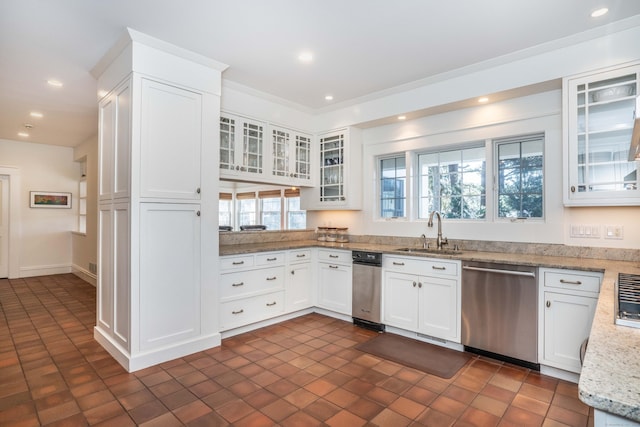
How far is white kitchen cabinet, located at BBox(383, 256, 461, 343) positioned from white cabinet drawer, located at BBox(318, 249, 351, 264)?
19.5 inches

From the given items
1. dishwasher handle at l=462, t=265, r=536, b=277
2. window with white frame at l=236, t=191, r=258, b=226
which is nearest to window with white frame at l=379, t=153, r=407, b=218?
dishwasher handle at l=462, t=265, r=536, b=277

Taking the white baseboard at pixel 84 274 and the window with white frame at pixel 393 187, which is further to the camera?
the white baseboard at pixel 84 274

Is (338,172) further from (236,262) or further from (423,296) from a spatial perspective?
(423,296)

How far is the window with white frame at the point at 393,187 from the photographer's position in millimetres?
4262

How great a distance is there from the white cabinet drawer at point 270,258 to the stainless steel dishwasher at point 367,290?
82 centimetres

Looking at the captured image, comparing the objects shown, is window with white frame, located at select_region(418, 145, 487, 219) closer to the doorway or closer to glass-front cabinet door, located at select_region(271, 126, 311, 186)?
glass-front cabinet door, located at select_region(271, 126, 311, 186)

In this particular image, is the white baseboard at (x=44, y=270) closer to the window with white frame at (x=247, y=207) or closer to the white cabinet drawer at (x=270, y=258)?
the window with white frame at (x=247, y=207)

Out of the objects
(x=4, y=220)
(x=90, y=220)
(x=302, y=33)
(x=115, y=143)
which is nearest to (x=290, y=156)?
(x=302, y=33)

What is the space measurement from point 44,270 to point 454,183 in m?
7.66

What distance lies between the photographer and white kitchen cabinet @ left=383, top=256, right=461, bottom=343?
10.1 ft

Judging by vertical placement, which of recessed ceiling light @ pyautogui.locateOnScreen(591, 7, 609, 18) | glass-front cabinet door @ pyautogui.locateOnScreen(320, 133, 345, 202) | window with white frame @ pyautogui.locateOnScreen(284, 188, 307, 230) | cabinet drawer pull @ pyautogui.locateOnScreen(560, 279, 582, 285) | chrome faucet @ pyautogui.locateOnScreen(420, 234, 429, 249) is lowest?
cabinet drawer pull @ pyautogui.locateOnScreen(560, 279, 582, 285)

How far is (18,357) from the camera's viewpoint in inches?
115

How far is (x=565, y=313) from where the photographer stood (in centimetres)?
252

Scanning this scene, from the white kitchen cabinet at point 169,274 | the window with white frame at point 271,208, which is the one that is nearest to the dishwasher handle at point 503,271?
the white kitchen cabinet at point 169,274
